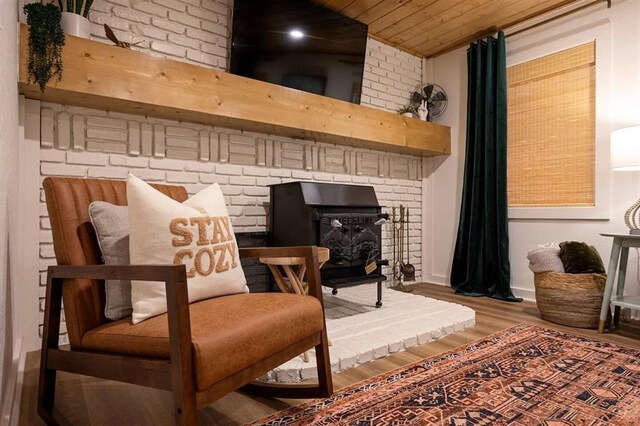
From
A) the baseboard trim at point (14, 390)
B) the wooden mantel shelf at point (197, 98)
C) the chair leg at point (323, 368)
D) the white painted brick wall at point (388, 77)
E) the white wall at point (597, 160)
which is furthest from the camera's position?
the white painted brick wall at point (388, 77)

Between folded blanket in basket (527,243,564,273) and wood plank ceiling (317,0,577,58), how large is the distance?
2.04m

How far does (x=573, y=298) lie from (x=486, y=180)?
129 centimetres

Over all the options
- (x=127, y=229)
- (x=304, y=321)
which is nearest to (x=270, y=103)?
(x=127, y=229)

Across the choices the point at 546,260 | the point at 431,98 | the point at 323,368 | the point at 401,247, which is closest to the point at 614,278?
the point at 546,260

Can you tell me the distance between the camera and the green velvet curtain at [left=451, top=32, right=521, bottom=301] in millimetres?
3359

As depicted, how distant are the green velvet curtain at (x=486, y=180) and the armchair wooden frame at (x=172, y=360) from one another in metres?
2.47

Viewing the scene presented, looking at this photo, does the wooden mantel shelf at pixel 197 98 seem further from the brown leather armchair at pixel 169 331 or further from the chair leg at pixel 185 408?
the chair leg at pixel 185 408

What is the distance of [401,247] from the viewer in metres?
3.88

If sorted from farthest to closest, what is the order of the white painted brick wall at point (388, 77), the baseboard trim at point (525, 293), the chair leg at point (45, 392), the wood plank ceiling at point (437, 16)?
the white painted brick wall at point (388, 77)
the baseboard trim at point (525, 293)
the wood plank ceiling at point (437, 16)
the chair leg at point (45, 392)

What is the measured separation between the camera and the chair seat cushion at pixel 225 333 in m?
0.97

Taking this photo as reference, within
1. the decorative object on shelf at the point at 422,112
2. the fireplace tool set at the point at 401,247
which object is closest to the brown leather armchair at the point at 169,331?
the fireplace tool set at the point at 401,247

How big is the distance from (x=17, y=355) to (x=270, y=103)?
1979 millimetres

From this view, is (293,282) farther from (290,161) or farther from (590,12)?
(590,12)

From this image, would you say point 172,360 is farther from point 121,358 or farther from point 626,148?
point 626,148
